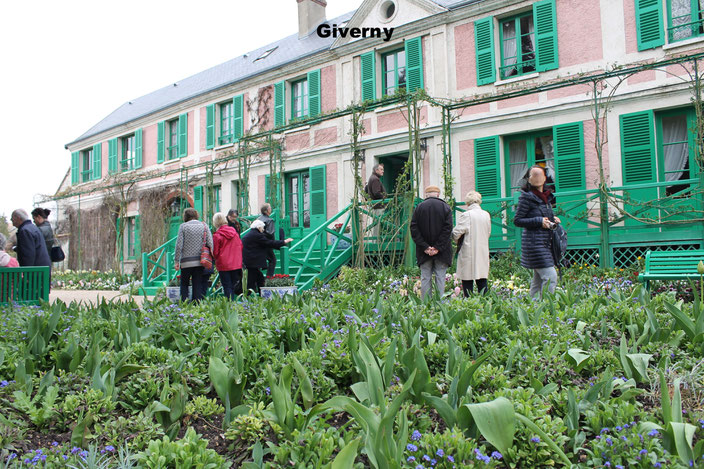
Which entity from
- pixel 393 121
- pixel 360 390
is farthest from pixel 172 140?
pixel 360 390

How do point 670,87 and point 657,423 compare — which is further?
point 670,87

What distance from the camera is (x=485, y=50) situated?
1114 centimetres

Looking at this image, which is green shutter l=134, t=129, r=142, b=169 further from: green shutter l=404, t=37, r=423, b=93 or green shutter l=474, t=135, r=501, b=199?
green shutter l=474, t=135, r=501, b=199

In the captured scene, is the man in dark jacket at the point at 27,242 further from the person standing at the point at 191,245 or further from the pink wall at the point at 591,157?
the pink wall at the point at 591,157

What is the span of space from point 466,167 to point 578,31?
129 inches

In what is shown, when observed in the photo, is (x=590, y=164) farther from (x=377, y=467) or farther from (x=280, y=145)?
(x=377, y=467)

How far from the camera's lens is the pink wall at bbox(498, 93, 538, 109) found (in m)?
10.6

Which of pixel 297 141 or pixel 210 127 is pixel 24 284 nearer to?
pixel 297 141

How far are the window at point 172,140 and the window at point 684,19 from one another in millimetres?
14439

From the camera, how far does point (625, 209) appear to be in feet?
30.0

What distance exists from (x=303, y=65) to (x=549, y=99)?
6696mm

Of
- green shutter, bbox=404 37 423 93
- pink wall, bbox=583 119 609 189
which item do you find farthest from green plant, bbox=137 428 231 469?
green shutter, bbox=404 37 423 93

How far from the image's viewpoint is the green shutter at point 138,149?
19.3 meters

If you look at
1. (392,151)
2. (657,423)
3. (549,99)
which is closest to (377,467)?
(657,423)
